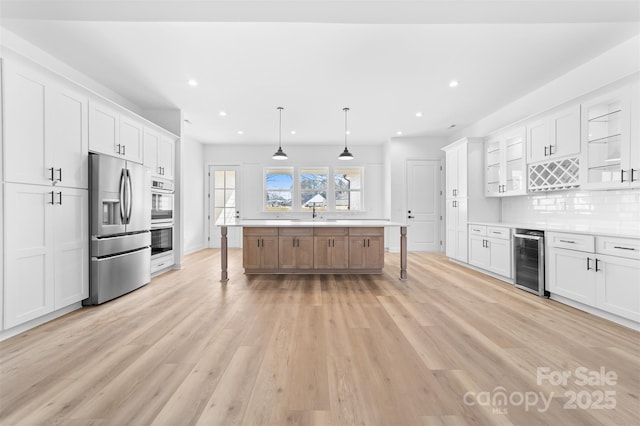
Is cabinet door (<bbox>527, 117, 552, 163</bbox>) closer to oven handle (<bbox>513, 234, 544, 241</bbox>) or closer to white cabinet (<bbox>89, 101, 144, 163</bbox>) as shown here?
oven handle (<bbox>513, 234, 544, 241</bbox>)

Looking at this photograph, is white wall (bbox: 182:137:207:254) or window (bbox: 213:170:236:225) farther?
window (bbox: 213:170:236:225)

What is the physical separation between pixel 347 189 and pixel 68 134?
601cm

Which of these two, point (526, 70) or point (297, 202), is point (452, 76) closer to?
point (526, 70)

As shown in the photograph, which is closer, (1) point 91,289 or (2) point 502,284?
(1) point 91,289

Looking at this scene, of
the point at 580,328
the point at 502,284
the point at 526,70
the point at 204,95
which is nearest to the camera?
the point at 580,328

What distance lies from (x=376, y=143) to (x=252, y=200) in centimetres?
377

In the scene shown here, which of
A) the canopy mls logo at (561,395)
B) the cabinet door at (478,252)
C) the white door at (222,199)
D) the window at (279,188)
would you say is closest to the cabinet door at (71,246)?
the canopy mls logo at (561,395)

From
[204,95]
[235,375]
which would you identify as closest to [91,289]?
[235,375]

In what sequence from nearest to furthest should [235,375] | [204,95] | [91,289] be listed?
1. [235,375]
2. [91,289]
3. [204,95]

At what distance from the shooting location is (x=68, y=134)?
116 inches

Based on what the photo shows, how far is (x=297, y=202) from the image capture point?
25.6 ft

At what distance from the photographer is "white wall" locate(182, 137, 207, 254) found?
270 inches

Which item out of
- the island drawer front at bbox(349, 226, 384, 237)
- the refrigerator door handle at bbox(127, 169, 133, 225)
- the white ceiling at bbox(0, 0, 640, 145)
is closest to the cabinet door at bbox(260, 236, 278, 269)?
the island drawer front at bbox(349, 226, 384, 237)

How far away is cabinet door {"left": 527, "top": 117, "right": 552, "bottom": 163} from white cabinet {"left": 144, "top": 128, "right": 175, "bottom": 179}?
5828mm
